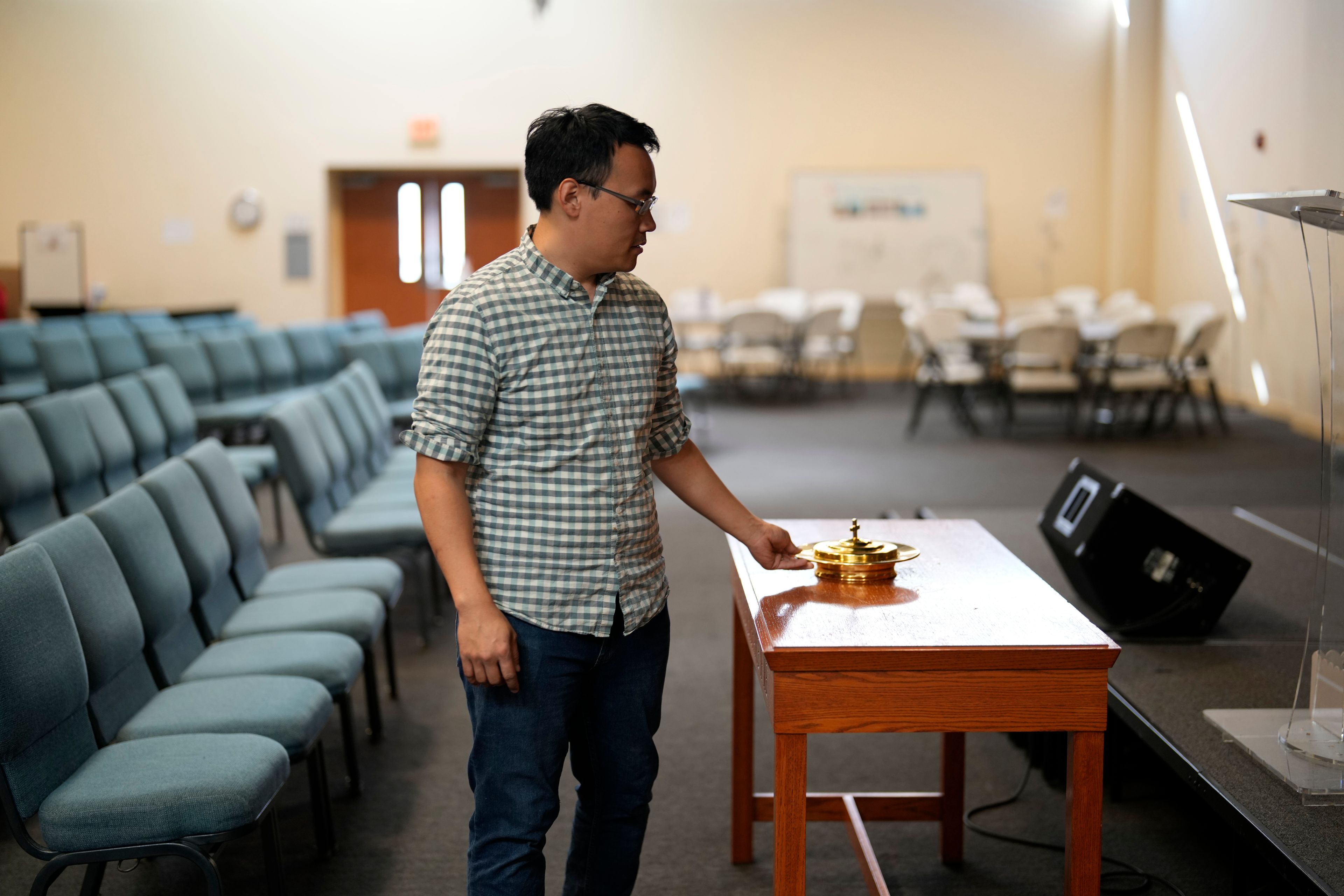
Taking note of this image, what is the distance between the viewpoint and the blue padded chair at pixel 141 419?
4699mm

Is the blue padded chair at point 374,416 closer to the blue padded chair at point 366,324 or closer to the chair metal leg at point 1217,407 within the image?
the blue padded chair at point 366,324

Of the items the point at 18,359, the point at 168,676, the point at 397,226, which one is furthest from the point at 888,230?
the point at 168,676

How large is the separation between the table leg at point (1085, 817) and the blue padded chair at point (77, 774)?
4.23 feet

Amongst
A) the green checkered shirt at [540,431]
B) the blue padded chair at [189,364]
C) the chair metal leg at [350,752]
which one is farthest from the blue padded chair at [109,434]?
the green checkered shirt at [540,431]

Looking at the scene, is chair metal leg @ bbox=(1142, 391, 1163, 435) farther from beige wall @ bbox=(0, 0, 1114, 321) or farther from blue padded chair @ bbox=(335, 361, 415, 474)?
blue padded chair @ bbox=(335, 361, 415, 474)

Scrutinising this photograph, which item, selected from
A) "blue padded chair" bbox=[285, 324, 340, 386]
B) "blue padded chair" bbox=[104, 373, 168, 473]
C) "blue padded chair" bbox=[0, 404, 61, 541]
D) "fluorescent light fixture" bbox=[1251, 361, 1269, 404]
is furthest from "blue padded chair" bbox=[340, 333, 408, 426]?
"fluorescent light fixture" bbox=[1251, 361, 1269, 404]

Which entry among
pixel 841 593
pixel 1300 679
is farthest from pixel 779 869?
pixel 1300 679

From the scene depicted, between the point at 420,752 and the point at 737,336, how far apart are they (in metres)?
8.02

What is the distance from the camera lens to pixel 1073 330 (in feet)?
26.6

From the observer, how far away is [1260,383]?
9602mm

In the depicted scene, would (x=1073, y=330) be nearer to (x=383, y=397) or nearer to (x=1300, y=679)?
(x=383, y=397)

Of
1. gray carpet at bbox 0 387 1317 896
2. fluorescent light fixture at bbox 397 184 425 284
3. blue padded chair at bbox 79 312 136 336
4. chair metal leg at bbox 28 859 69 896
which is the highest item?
fluorescent light fixture at bbox 397 184 425 284

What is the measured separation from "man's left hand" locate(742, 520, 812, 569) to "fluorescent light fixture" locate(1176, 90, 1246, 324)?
29.7 feet

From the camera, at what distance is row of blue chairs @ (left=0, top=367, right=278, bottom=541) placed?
3.78 meters
